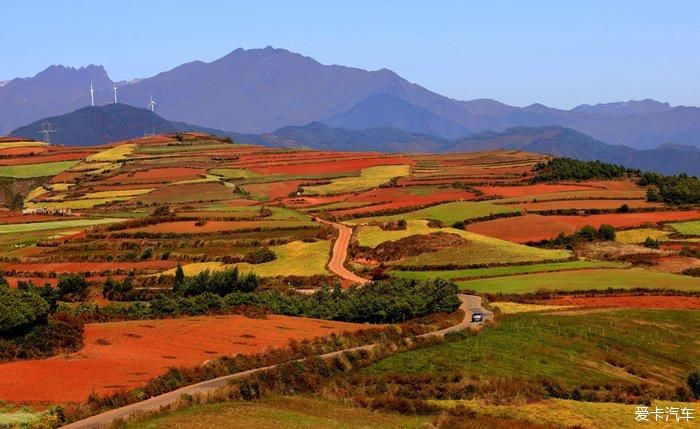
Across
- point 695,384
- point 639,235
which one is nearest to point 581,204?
point 639,235

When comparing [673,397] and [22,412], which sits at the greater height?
[22,412]

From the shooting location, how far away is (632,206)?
94.7 metres

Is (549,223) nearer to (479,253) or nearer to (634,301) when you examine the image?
(479,253)

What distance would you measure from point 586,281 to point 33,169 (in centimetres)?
11796

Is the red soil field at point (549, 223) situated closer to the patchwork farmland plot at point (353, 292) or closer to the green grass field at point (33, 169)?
the patchwork farmland plot at point (353, 292)

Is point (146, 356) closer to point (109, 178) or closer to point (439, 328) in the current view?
point (439, 328)

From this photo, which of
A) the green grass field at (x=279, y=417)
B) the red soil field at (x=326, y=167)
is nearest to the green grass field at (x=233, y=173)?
the red soil field at (x=326, y=167)

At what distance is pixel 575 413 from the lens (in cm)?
3331

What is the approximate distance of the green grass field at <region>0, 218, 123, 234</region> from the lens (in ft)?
313

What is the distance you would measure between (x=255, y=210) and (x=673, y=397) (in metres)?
65.7

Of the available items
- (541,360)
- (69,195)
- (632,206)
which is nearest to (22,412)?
(541,360)

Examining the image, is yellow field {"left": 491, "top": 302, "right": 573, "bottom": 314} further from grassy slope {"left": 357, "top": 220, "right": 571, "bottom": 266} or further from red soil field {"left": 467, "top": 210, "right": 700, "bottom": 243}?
red soil field {"left": 467, "top": 210, "right": 700, "bottom": 243}

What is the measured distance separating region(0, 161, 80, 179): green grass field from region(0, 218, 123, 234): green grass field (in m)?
52.7

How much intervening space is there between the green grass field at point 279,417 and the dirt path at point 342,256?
33811 mm
